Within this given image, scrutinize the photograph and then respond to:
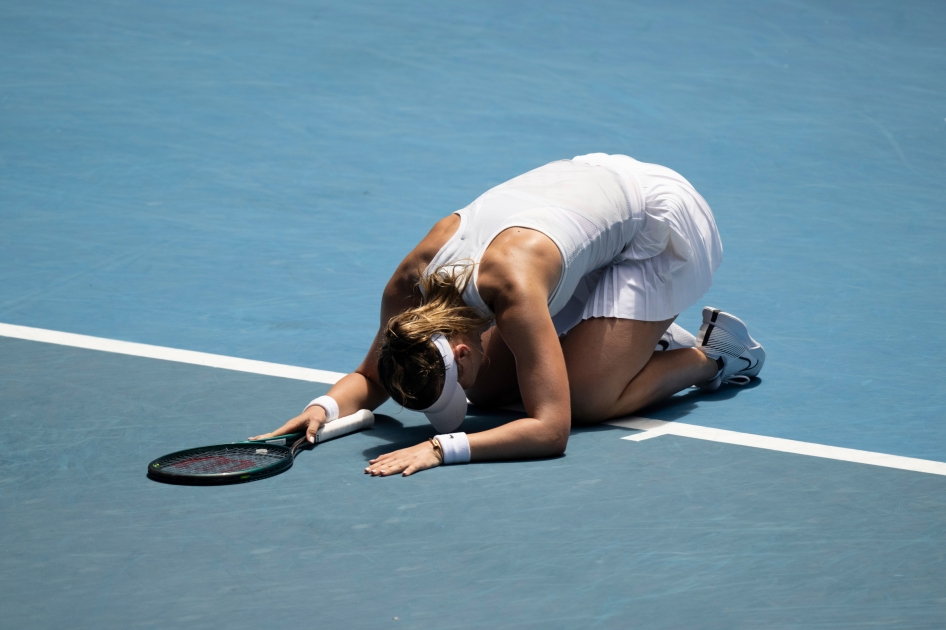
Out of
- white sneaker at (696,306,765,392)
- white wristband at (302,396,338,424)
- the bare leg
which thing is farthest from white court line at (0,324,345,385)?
white sneaker at (696,306,765,392)

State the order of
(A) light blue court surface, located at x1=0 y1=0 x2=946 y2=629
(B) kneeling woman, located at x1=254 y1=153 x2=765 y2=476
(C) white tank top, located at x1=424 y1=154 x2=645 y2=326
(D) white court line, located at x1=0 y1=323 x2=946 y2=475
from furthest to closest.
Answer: (C) white tank top, located at x1=424 y1=154 x2=645 y2=326 < (D) white court line, located at x1=0 y1=323 x2=946 y2=475 < (B) kneeling woman, located at x1=254 y1=153 x2=765 y2=476 < (A) light blue court surface, located at x1=0 y1=0 x2=946 y2=629

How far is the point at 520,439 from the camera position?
12.5 ft

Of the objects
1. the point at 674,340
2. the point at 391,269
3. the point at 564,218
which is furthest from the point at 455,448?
the point at 391,269

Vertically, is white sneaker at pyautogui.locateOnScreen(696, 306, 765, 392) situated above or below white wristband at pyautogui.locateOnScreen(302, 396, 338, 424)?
above

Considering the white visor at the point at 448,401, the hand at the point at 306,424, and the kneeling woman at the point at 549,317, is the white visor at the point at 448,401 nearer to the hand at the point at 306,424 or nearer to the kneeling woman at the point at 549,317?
the kneeling woman at the point at 549,317

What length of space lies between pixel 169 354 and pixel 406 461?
1728 millimetres

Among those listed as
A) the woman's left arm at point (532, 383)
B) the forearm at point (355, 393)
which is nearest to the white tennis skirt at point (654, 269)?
the woman's left arm at point (532, 383)

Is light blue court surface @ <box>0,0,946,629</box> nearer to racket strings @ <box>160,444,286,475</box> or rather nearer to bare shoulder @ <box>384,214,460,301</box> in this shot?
racket strings @ <box>160,444,286,475</box>

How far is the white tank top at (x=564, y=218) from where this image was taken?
13.2ft

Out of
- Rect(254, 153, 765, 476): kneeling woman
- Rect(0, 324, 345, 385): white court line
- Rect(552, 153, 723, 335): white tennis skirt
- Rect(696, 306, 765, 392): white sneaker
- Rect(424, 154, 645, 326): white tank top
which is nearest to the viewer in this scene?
Rect(254, 153, 765, 476): kneeling woman

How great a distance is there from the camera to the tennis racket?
3.67 metres

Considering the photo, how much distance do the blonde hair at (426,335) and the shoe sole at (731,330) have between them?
4.12 feet

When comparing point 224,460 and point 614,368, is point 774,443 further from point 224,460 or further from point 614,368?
point 224,460

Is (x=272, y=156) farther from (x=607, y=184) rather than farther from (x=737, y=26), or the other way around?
(x=737, y=26)
